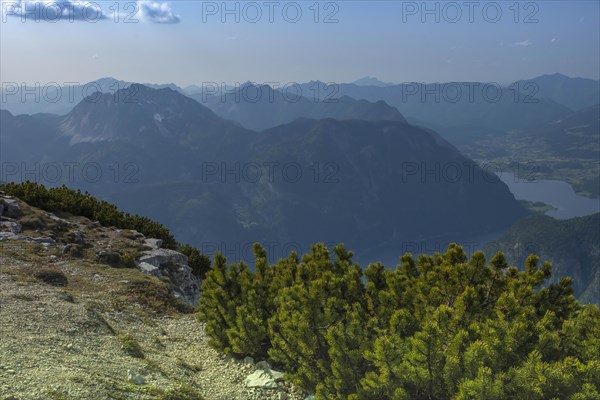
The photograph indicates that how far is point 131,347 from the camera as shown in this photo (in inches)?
703

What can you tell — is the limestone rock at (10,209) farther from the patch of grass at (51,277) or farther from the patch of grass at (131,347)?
the patch of grass at (131,347)

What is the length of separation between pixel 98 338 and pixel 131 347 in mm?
A: 1550

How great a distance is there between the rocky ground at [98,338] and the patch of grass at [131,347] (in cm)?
4

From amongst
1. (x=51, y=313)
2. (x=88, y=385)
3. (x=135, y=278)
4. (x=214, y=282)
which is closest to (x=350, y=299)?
(x=214, y=282)

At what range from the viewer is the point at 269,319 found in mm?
16781

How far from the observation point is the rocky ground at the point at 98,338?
13.4 meters

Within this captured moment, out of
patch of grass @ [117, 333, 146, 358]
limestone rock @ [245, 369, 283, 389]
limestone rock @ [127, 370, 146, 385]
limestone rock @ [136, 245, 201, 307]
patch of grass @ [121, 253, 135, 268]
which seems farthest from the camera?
limestone rock @ [136, 245, 201, 307]

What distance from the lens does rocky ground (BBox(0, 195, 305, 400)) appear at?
13.4 metres

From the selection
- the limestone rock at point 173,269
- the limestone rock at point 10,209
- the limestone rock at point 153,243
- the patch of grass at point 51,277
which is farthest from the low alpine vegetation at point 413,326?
the limestone rock at point 10,209

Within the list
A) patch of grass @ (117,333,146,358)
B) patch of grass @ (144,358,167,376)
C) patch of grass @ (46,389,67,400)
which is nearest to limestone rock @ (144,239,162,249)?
patch of grass @ (117,333,146,358)

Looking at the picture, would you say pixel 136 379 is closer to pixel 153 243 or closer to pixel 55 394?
pixel 55 394

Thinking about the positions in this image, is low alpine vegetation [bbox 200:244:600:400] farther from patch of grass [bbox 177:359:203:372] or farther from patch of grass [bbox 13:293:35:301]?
patch of grass [bbox 13:293:35:301]

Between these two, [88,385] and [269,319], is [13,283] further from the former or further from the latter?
[269,319]

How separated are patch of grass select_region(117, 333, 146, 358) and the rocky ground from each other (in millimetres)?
38
